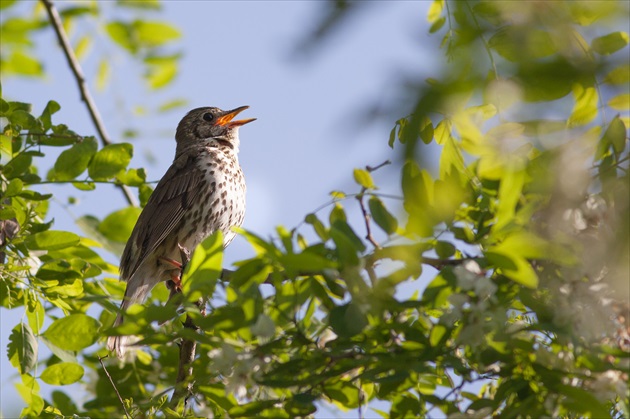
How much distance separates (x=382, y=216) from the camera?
287 cm

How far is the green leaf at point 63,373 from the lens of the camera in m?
4.48

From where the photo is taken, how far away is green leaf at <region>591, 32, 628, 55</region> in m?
1.72

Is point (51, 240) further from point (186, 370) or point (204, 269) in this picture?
Result: point (204, 269)

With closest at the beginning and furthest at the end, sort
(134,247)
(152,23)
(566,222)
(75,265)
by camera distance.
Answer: (566,222)
(75,265)
(134,247)
(152,23)

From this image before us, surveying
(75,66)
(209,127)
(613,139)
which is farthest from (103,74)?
(613,139)

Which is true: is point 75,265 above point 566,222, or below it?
above

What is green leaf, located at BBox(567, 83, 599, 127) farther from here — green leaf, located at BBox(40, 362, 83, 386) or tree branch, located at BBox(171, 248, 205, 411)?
green leaf, located at BBox(40, 362, 83, 386)

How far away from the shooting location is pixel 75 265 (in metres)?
4.88

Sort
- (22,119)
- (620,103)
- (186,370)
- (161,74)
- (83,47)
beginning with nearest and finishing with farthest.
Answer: (620,103) < (186,370) < (22,119) < (161,74) < (83,47)

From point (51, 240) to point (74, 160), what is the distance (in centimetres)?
67

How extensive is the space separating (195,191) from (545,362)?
4.64 metres

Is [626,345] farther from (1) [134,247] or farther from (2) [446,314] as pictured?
(1) [134,247]

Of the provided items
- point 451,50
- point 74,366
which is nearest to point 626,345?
point 451,50

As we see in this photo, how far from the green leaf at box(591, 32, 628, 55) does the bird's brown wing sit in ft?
15.4
